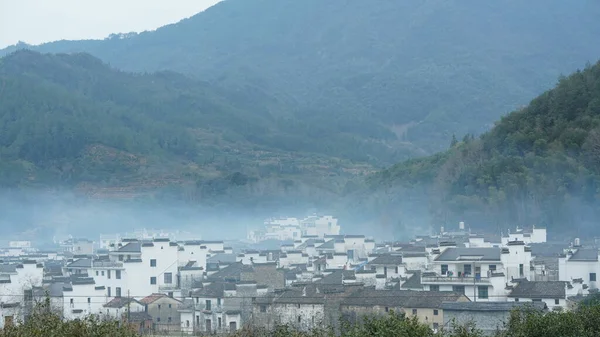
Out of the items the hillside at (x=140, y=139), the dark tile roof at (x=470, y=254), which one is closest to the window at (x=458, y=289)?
the dark tile roof at (x=470, y=254)

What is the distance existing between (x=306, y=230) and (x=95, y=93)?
3444 inches

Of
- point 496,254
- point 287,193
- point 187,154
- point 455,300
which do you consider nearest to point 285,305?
point 455,300

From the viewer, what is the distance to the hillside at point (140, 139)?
104994 millimetres

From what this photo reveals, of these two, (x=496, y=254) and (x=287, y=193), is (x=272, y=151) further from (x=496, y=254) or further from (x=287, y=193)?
(x=496, y=254)

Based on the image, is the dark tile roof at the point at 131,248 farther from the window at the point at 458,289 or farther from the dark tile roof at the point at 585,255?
the dark tile roof at the point at 585,255

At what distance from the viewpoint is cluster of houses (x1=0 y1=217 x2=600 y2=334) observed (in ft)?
102

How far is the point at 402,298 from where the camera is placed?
31531mm

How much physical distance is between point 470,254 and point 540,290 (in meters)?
4.70

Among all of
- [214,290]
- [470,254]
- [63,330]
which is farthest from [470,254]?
[63,330]

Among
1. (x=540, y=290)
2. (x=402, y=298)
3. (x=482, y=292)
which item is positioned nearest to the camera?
(x=402, y=298)

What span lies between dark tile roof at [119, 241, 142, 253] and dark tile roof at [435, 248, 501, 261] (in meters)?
9.88

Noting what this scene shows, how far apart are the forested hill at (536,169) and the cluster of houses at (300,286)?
8.54 metres

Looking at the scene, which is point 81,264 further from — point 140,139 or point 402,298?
point 140,139

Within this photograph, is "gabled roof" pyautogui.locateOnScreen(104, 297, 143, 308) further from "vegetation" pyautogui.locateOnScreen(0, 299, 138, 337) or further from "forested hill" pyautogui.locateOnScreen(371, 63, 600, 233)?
"forested hill" pyautogui.locateOnScreen(371, 63, 600, 233)
